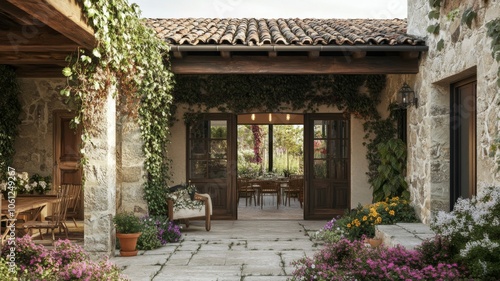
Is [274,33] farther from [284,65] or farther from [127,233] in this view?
[127,233]

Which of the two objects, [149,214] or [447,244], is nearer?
[447,244]

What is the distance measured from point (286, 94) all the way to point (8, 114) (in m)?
4.85

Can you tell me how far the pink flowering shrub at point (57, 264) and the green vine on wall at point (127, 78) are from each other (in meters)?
1.49

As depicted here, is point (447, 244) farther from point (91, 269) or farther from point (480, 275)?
point (91, 269)

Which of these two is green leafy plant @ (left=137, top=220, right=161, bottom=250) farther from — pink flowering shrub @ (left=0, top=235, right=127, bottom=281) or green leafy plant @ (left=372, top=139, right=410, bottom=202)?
green leafy plant @ (left=372, top=139, right=410, bottom=202)

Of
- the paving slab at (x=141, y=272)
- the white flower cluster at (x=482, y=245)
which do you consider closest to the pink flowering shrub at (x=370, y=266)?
the white flower cluster at (x=482, y=245)

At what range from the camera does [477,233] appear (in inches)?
147

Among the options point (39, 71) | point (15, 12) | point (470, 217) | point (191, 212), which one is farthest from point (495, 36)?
point (39, 71)

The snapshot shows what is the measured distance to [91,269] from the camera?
13.4ft

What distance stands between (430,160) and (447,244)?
298 centimetres

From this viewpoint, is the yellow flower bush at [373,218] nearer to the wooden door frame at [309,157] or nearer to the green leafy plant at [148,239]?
the wooden door frame at [309,157]

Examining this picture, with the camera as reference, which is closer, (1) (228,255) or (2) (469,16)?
(2) (469,16)

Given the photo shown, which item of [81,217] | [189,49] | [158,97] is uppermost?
[189,49]

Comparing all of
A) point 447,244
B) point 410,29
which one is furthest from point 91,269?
point 410,29
